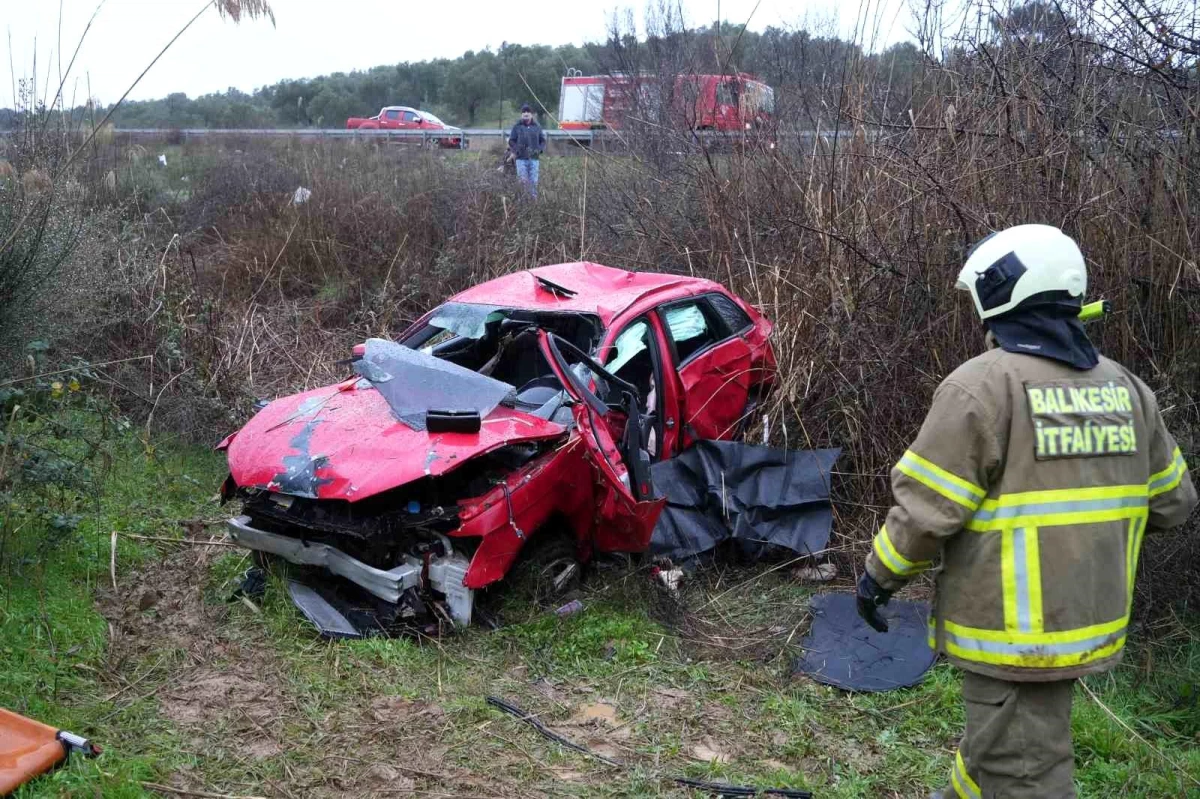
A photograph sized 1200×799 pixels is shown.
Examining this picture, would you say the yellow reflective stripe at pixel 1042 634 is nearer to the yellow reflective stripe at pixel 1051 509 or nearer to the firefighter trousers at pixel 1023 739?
the firefighter trousers at pixel 1023 739

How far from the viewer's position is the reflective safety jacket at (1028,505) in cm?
266

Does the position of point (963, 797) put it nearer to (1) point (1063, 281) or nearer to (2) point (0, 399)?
(1) point (1063, 281)

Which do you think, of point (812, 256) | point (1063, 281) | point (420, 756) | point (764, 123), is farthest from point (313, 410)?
point (764, 123)

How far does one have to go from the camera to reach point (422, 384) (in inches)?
213

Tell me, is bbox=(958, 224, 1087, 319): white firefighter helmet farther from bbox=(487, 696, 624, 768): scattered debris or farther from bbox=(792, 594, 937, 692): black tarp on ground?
bbox=(487, 696, 624, 768): scattered debris

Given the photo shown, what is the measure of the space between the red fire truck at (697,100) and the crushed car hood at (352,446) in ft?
13.0

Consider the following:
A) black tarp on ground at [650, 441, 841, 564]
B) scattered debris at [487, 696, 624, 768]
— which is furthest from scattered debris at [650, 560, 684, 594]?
scattered debris at [487, 696, 624, 768]

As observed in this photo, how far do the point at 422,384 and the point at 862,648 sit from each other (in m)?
2.62

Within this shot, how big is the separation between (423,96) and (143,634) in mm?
30656

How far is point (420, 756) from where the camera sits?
13.2ft

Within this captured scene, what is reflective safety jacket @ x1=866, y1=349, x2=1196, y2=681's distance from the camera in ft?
8.73

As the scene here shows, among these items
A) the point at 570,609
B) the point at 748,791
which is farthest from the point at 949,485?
the point at 570,609

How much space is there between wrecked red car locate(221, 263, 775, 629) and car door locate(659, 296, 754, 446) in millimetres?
40

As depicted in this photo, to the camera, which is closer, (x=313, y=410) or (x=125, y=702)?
(x=125, y=702)
